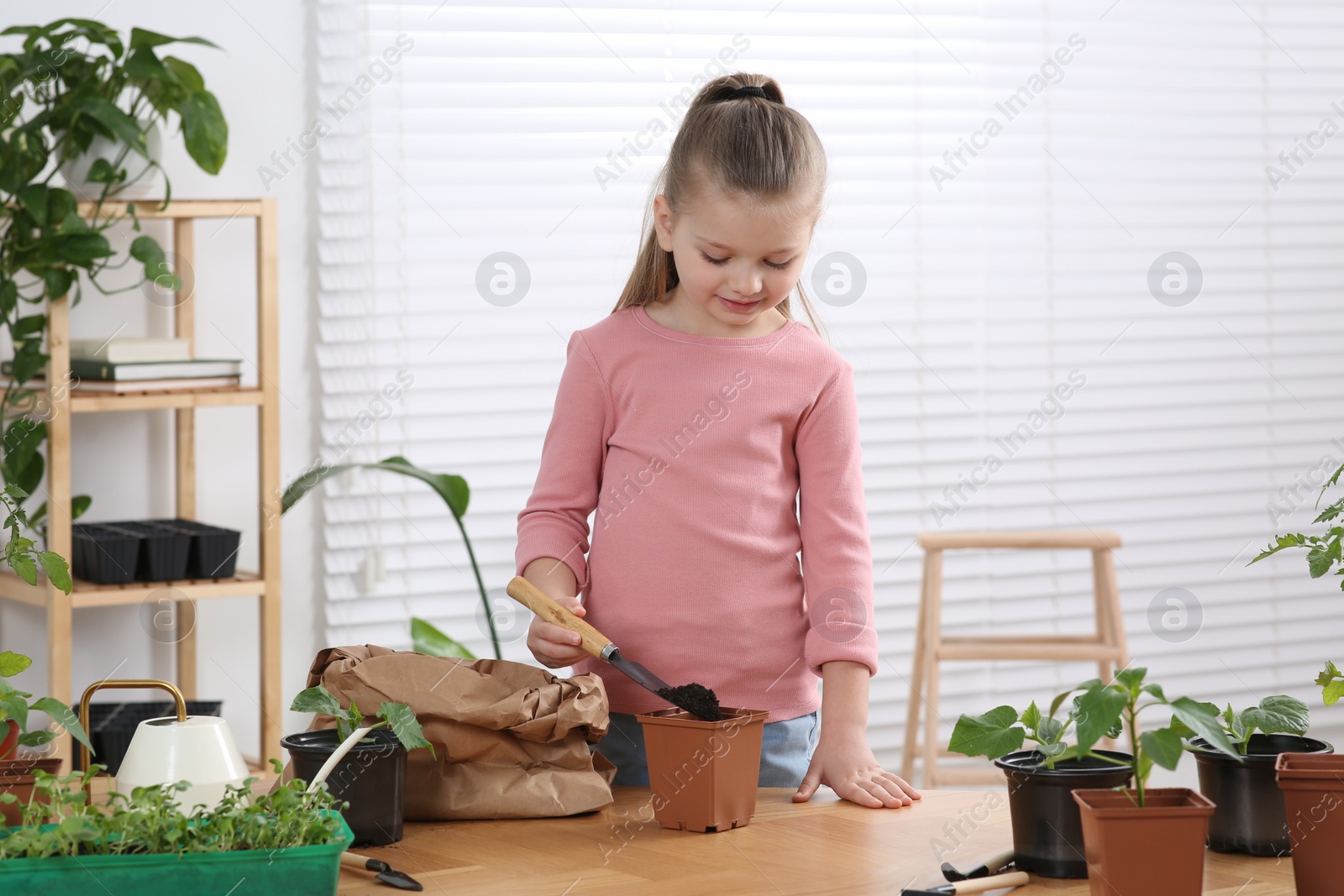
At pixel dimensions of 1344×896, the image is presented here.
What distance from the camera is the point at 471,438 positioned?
271 centimetres

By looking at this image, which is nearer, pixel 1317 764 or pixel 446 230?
pixel 1317 764

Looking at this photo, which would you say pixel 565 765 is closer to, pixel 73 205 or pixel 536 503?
pixel 536 503

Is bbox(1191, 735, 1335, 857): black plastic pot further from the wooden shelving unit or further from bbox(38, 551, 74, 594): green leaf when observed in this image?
the wooden shelving unit

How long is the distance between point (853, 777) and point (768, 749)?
0.22 m

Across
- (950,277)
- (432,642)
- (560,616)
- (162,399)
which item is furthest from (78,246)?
(950,277)

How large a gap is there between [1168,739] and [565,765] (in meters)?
0.51

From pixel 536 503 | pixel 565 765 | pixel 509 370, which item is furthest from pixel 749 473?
pixel 509 370

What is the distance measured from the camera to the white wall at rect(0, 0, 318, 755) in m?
2.49

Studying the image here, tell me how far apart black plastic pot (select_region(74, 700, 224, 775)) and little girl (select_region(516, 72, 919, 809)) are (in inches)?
39.5

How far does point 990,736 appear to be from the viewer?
3.04 feet

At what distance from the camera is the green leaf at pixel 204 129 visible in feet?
7.57

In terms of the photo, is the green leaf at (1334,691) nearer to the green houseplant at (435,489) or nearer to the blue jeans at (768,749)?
the blue jeans at (768,749)

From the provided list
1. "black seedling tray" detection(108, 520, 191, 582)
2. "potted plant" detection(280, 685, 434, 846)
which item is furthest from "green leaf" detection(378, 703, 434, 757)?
"black seedling tray" detection(108, 520, 191, 582)

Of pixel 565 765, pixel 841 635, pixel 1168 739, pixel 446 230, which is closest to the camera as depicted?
pixel 1168 739
